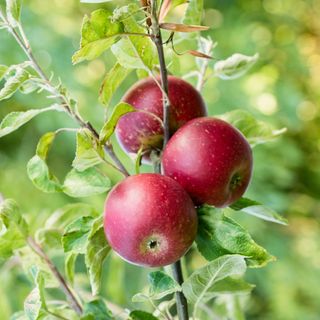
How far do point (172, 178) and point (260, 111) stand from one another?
1461 mm

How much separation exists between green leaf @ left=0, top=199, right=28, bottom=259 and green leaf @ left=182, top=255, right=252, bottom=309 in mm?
183

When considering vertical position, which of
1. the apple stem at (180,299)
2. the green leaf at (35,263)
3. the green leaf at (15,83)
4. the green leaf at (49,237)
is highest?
the green leaf at (15,83)

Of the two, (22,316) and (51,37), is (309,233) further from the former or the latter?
(22,316)

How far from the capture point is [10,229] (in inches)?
24.3

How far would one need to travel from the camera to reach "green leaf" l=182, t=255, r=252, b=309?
1.57ft

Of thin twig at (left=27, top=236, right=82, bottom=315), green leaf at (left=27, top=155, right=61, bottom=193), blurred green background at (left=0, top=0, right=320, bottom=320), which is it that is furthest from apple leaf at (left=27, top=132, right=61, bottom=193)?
blurred green background at (left=0, top=0, right=320, bottom=320)

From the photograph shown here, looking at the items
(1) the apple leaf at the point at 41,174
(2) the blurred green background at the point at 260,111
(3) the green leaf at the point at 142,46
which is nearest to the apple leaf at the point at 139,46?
(3) the green leaf at the point at 142,46

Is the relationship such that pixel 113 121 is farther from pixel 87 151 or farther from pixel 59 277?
pixel 59 277

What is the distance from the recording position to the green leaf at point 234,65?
63 cm

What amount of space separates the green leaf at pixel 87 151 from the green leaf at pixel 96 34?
0.20ft

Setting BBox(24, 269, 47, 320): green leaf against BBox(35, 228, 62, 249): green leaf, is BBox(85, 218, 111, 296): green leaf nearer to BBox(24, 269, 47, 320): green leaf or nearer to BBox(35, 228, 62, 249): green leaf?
BBox(24, 269, 47, 320): green leaf

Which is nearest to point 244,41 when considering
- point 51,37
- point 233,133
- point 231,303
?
point 51,37

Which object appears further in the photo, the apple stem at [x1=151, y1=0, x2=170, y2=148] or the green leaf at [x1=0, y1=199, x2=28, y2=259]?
the green leaf at [x1=0, y1=199, x2=28, y2=259]

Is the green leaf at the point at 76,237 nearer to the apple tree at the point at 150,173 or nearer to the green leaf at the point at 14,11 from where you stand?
the apple tree at the point at 150,173
